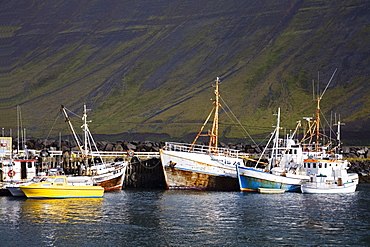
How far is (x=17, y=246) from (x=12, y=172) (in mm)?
33904

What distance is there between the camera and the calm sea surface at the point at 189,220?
6053 centimetres

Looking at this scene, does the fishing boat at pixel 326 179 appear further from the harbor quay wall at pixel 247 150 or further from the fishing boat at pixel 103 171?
the fishing boat at pixel 103 171

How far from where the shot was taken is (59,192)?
83.9m

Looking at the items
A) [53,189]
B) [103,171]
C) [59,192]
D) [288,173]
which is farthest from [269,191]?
[53,189]

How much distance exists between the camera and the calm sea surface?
60.5 m

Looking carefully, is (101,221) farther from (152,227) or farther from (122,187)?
(122,187)

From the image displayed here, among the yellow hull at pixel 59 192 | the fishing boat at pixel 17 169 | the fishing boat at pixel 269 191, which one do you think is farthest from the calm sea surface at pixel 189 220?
the fishing boat at pixel 17 169

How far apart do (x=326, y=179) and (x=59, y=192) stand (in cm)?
3406

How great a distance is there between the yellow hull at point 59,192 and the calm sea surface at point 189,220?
1305 millimetres

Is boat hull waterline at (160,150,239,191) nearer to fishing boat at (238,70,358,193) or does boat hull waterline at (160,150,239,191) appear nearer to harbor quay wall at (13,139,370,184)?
fishing boat at (238,70,358,193)

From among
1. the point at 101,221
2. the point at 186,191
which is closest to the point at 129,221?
the point at 101,221

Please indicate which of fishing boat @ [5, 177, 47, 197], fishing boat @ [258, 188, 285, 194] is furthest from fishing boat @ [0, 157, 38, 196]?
fishing boat @ [258, 188, 285, 194]

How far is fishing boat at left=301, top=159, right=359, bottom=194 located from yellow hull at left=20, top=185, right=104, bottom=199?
27123 millimetres

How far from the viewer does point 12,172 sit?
3563 inches
